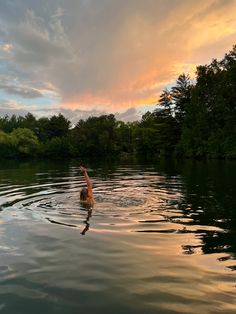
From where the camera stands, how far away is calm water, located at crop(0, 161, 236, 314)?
5953 millimetres

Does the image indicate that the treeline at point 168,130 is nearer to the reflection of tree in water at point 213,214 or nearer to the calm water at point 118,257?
the reflection of tree in water at point 213,214

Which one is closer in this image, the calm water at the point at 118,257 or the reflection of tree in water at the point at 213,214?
the calm water at the point at 118,257

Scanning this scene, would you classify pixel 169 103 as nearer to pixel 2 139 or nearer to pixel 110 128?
pixel 110 128

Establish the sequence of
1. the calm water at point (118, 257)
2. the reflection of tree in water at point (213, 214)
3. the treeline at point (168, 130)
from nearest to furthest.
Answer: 1. the calm water at point (118, 257)
2. the reflection of tree in water at point (213, 214)
3. the treeline at point (168, 130)

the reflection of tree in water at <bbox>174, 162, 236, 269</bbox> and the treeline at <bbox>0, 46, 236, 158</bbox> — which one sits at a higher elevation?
the treeline at <bbox>0, 46, 236, 158</bbox>

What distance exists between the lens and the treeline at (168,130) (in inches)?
2640

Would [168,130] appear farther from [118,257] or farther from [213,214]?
[118,257]

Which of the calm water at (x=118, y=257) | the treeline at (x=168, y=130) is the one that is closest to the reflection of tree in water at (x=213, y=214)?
the calm water at (x=118, y=257)

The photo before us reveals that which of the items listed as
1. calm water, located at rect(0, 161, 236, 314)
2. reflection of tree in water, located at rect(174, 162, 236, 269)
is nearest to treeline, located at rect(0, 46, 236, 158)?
reflection of tree in water, located at rect(174, 162, 236, 269)

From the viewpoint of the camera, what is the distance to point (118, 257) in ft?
27.6

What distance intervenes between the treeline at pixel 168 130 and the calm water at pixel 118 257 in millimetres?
54049

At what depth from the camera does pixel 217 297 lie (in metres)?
5.97

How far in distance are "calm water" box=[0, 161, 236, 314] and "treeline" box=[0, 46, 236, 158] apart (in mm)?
54049

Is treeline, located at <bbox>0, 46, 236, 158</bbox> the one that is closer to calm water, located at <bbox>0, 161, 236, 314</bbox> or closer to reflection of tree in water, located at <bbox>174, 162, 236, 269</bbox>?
reflection of tree in water, located at <bbox>174, 162, 236, 269</bbox>
